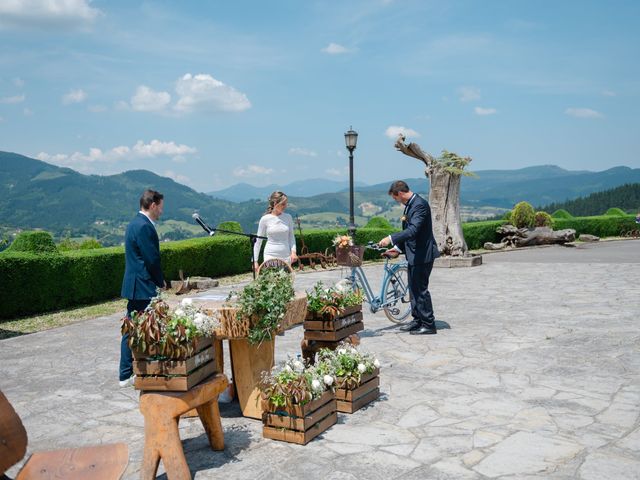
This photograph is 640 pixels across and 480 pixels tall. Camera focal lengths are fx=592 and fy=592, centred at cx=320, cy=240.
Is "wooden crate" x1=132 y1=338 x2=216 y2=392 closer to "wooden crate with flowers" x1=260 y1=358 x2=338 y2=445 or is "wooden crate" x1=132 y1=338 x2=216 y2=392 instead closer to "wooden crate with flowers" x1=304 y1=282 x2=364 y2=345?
"wooden crate with flowers" x1=260 y1=358 x2=338 y2=445

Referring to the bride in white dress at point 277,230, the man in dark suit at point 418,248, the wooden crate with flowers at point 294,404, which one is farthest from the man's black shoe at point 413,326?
the wooden crate with flowers at point 294,404

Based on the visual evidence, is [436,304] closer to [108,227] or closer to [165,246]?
[165,246]

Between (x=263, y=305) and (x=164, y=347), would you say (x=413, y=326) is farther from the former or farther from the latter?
(x=164, y=347)

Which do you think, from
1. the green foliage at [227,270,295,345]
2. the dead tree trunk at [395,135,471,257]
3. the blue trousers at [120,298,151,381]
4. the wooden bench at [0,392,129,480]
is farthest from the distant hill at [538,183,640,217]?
the wooden bench at [0,392,129,480]

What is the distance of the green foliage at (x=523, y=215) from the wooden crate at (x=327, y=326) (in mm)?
22076

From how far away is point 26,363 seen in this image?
7.82 metres

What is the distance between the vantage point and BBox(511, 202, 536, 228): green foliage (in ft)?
86.0

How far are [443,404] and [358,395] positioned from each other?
0.82 metres

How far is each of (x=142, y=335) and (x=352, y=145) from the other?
14.3m

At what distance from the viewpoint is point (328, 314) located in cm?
575

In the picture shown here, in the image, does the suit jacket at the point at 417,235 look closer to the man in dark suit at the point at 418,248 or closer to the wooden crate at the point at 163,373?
the man in dark suit at the point at 418,248

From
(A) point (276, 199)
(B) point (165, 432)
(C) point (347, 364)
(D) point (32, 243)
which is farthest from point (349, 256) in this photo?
(D) point (32, 243)

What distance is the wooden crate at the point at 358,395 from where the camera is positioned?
5.39 metres

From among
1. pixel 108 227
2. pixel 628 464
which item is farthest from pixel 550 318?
pixel 108 227
